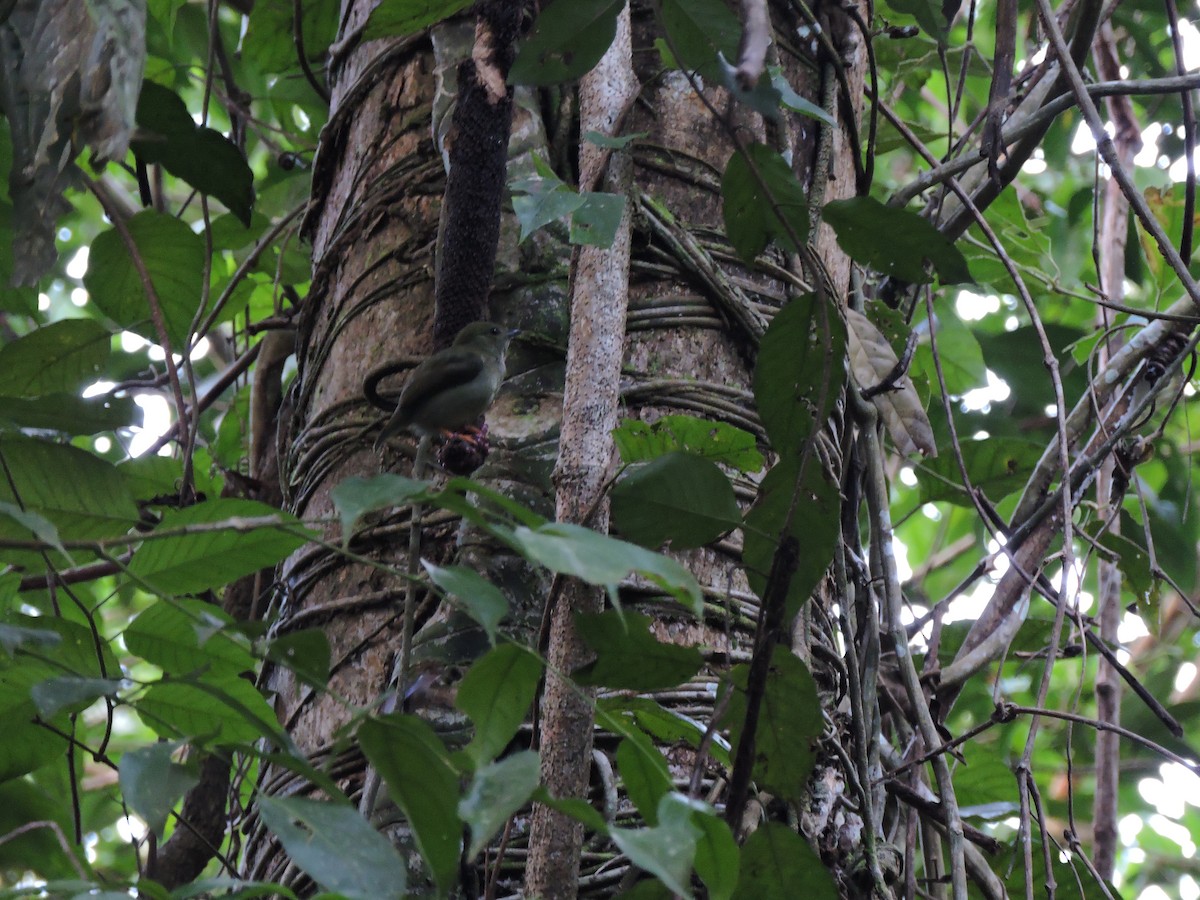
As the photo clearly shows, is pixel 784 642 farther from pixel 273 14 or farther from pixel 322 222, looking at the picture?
pixel 273 14

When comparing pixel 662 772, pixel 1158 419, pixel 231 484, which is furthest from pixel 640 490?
pixel 1158 419

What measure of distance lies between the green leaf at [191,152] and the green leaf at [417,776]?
117cm

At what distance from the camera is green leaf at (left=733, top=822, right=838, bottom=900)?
1.29m

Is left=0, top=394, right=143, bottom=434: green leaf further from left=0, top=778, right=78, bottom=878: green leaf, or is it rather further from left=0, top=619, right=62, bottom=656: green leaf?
left=0, top=619, right=62, bottom=656: green leaf

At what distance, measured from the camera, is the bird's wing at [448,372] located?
1659 millimetres

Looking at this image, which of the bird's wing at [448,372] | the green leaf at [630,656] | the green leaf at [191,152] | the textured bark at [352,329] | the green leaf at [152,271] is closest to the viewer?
the green leaf at [630,656]

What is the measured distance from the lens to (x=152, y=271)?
7.77ft

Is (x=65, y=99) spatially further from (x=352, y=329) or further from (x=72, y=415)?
(x=352, y=329)

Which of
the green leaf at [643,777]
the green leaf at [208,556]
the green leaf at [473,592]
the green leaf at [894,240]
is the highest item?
the green leaf at [894,240]

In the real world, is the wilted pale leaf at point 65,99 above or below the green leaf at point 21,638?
above

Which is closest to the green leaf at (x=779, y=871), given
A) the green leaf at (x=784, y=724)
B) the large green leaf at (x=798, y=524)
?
the green leaf at (x=784, y=724)

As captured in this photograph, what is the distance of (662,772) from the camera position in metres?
1.06

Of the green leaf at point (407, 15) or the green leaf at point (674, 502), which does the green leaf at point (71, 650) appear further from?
the green leaf at point (407, 15)

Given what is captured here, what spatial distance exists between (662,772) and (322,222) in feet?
5.40
